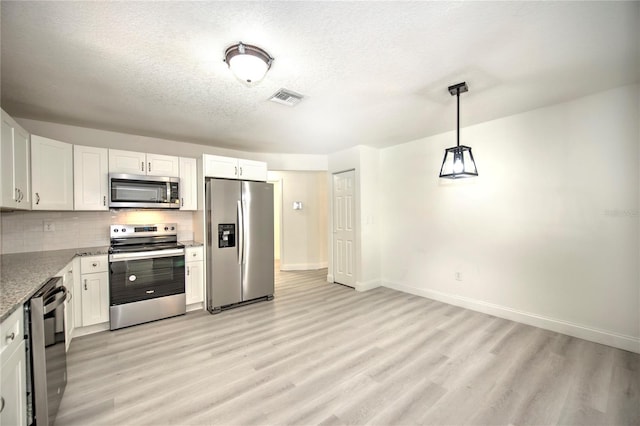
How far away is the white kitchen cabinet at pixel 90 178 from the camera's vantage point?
10.3 ft

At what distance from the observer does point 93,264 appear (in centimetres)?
301

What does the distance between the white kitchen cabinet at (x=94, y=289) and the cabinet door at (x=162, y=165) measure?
48.3 inches

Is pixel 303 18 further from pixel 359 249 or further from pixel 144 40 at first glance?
pixel 359 249

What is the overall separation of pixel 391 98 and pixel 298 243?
15.1 ft

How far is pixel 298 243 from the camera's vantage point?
6727 mm

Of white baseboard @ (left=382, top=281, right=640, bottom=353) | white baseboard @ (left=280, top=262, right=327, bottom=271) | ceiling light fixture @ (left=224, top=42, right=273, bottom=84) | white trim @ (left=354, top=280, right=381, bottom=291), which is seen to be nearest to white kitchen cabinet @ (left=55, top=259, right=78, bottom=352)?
ceiling light fixture @ (left=224, top=42, right=273, bottom=84)

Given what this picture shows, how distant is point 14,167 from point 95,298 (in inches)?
60.0

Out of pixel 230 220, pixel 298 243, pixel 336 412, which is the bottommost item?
pixel 336 412

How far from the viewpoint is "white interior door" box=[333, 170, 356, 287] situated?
4.82 meters

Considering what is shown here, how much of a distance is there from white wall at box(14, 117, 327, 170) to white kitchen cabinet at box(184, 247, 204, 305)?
1625 mm

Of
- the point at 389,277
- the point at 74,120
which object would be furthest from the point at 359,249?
the point at 74,120

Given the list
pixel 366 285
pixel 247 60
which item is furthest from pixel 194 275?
pixel 247 60

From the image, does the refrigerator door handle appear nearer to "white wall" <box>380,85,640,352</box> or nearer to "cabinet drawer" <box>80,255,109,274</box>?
"cabinet drawer" <box>80,255,109,274</box>

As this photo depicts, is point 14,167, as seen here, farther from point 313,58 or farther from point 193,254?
point 313,58
